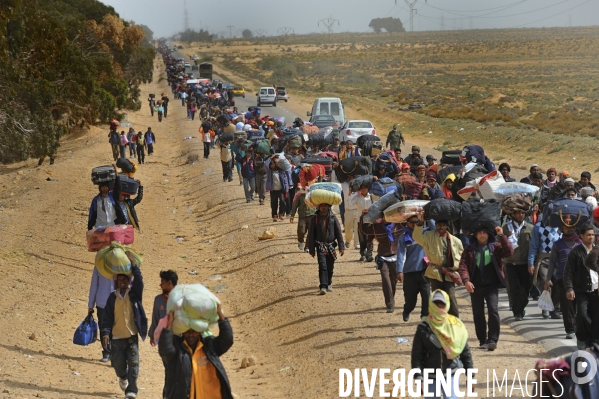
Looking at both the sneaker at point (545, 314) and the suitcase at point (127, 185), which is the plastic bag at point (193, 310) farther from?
the sneaker at point (545, 314)

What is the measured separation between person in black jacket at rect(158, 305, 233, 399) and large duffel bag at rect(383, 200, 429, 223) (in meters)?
4.61

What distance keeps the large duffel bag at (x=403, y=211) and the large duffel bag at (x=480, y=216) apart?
3.40 feet

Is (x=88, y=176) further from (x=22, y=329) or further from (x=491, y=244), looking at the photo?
(x=491, y=244)

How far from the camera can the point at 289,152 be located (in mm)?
20250

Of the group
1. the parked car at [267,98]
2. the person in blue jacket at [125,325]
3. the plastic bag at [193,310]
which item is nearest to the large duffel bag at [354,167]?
the person in blue jacket at [125,325]

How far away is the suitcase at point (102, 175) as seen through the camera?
Answer: 38.5 ft

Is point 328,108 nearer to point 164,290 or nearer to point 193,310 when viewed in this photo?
point 164,290

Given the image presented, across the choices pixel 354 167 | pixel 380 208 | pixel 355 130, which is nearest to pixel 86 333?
pixel 380 208

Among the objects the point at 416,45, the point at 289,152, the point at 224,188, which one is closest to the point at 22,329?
the point at 289,152

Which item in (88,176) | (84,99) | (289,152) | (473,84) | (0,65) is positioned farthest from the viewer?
(473,84)

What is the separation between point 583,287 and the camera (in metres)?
9.28

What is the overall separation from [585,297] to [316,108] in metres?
30.4

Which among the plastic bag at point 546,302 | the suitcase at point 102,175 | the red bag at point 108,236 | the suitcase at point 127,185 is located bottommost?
the plastic bag at point 546,302

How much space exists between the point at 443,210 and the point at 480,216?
0.40m
